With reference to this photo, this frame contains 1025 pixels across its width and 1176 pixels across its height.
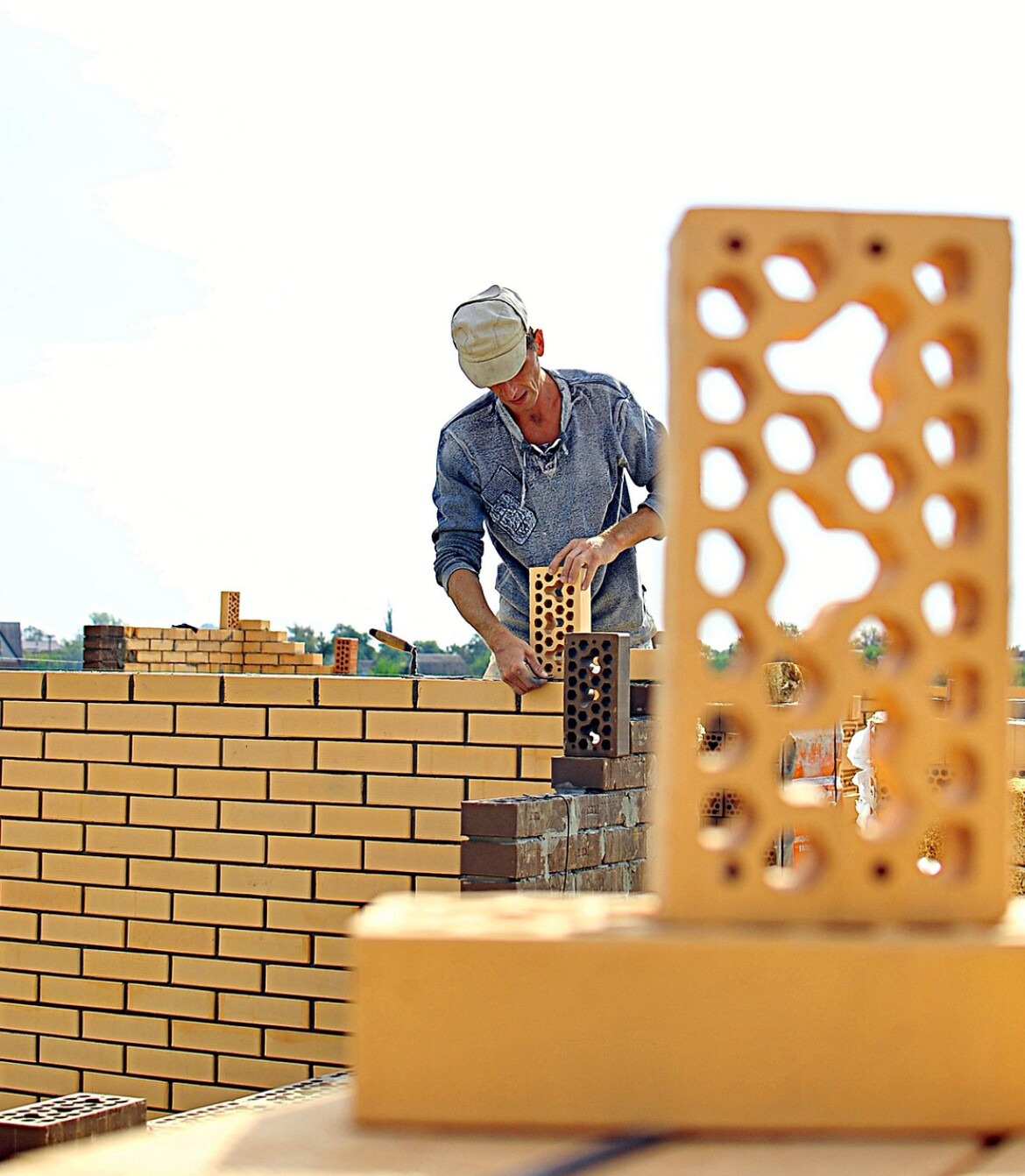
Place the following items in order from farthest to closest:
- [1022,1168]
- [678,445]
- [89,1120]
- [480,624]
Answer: [480,624] < [89,1120] < [678,445] < [1022,1168]

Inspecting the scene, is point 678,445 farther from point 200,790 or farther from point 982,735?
point 200,790

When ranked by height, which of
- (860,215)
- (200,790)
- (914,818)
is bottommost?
(200,790)

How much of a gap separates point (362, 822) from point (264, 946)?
0.65 meters

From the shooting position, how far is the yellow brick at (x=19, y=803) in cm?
609

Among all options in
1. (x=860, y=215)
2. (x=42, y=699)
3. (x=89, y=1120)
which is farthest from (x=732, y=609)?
(x=42, y=699)

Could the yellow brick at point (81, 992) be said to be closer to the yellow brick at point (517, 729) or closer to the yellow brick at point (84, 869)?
the yellow brick at point (84, 869)

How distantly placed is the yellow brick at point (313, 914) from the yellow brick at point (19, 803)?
3.87 feet

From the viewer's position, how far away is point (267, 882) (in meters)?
5.70

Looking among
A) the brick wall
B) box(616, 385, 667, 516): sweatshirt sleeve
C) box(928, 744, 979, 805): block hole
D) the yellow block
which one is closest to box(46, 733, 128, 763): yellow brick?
the brick wall

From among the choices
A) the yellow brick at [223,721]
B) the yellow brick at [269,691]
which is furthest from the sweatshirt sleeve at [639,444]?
the yellow brick at [223,721]

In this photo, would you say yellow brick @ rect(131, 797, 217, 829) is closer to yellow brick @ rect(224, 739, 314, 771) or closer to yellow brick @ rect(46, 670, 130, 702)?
yellow brick @ rect(224, 739, 314, 771)

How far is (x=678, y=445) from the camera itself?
1.98 meters

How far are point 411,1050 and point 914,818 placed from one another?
75 cm

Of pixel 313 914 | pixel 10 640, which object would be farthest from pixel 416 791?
pixel 10 640
